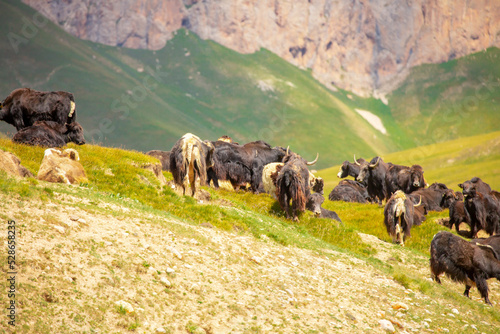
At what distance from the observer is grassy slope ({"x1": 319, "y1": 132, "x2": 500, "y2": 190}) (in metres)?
97.3

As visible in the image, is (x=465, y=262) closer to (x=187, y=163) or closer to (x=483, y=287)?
(x=483, y=287)

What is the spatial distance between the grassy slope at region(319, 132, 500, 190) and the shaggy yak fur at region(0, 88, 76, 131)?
7149cm

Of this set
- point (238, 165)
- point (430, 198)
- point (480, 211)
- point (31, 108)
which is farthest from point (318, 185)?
point (31, 108)

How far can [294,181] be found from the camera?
787 inches

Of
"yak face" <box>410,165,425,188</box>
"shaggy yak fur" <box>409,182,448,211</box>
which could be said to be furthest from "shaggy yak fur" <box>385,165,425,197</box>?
"shaggy yak fur" <box>409,182,448,211</box>

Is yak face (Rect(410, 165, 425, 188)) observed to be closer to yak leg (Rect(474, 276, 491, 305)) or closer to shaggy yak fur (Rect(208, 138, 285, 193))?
shaggy yak fur (Rect(208, 138, 285, 193))

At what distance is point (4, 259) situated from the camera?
8.05m

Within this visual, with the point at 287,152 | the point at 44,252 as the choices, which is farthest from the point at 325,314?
the point at 287,152

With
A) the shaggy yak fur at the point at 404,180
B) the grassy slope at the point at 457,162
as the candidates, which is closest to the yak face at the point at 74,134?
the shaggy yak fur at the point at 404,180

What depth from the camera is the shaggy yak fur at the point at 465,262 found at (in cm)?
1597

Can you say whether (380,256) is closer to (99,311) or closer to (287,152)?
(287,152)

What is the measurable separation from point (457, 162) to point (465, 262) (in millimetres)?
114123

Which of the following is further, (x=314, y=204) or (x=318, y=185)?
(x=318, y=185)

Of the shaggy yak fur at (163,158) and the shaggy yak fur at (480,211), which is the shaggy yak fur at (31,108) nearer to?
the shaggy yak fur at (163,158)
